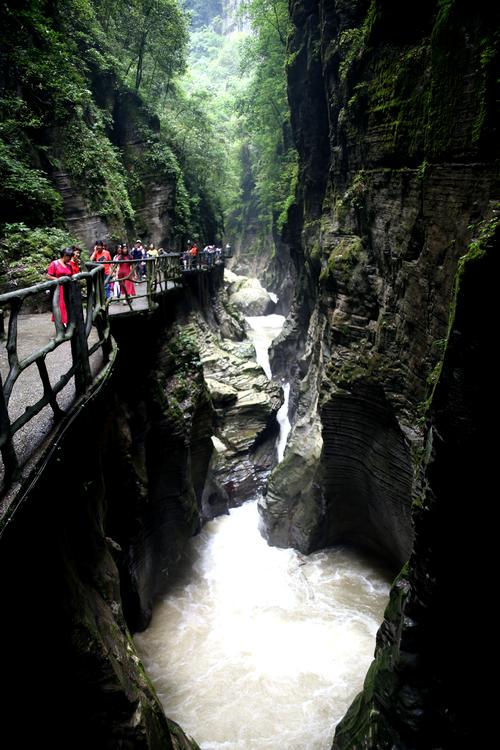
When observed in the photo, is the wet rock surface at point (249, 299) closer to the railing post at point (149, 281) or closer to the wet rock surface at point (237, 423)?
the wet rock surface at point (237, 423)

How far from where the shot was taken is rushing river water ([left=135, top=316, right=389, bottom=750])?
7.97 m

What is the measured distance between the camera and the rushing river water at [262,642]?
7.97 metres

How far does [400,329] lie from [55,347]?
279 inches

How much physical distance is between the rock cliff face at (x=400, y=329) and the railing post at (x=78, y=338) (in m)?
3.63

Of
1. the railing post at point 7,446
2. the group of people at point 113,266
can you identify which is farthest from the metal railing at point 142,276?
the railing post at point 7,446

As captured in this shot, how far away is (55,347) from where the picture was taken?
3.65m

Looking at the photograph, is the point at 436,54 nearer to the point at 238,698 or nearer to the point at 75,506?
the point at 75,506

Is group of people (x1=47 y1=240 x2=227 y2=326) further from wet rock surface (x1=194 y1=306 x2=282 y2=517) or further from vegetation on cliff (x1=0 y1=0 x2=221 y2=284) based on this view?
wet rock surface (x1=194 y1=306 x2=282 y2=517)

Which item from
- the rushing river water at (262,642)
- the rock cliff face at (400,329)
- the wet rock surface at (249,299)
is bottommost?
the rushing river water at (262,642)

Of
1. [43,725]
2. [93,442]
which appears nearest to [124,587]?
[93,442]

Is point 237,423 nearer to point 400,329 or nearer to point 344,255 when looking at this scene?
point 344,255

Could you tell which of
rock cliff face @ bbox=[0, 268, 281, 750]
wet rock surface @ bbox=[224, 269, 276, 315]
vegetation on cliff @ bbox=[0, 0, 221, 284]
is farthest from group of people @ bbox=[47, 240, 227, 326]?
wet rock surface @ bbox=[224, 269, 276, 315]

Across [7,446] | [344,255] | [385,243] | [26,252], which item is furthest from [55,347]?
[344,255]

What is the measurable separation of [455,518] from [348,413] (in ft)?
19.0
